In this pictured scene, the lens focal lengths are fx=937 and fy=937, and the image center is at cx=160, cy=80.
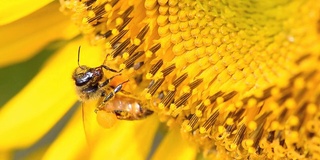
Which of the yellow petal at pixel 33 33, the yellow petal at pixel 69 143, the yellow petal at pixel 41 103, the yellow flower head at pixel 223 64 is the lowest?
the yellow flower head at pixel 223 64

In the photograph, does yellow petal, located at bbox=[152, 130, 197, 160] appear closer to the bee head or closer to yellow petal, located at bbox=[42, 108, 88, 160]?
yellow petal, located at bbox=[42, 108, 88, 160]

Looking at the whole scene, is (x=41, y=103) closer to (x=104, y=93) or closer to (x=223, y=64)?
(x=104, y=93)

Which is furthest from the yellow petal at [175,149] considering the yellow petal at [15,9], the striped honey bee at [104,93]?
the yellow petal at [15,9]

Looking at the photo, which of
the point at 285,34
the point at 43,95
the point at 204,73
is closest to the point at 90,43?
the point at 43,95

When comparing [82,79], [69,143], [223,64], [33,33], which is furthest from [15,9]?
[223,64]

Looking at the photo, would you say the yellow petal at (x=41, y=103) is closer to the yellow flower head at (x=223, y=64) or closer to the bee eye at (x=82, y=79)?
the yellow flower head at (x=223, y=64)

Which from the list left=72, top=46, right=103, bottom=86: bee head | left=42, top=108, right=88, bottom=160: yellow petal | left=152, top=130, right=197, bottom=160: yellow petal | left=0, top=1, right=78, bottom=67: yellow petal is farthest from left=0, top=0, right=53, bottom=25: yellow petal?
left=152, top=130, right=197, bottom=160: yellow petal

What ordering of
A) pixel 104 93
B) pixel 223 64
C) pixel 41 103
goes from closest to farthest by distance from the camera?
pixel 223 64 < pixel 104 93 < pixel 41 103
